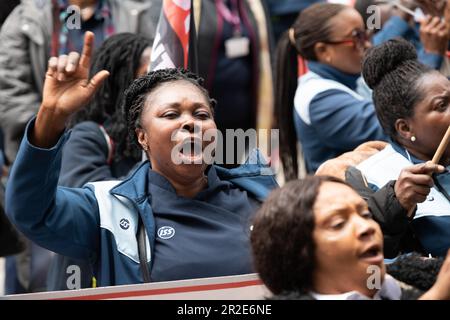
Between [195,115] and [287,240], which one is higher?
[287,240]

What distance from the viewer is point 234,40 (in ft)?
21.0

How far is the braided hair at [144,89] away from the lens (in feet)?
12.9

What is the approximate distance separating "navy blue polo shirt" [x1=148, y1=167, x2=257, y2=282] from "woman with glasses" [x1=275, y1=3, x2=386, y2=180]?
1.41m

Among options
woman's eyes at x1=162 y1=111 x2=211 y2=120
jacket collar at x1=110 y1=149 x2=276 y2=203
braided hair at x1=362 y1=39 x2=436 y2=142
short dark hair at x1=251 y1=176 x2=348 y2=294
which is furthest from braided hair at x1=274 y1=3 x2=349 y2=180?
short dark hair at x1=251 y1=176 x2=348 y2=294

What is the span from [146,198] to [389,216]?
2.73ft

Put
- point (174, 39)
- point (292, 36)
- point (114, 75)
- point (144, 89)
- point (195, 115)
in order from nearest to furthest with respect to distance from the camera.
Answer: point (195, 115)
point (144, 89)
point (174, 39)
point (114, 75)
point (292, 36)

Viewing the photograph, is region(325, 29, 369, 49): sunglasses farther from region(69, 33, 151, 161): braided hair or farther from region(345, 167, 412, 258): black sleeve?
region(345, 167, 412, 258): black sleeve

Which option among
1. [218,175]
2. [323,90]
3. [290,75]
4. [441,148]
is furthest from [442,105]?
[290,75]

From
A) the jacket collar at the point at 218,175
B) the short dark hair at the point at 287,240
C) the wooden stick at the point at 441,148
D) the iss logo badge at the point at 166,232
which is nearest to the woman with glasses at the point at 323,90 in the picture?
the jacket collar at the point at 218,175

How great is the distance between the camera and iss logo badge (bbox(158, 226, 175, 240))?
364cm

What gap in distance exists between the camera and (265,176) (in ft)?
13.0

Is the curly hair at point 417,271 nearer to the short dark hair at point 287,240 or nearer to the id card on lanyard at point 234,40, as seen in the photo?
the short dark hair at point 287,240

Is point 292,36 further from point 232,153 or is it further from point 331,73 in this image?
point 232,153

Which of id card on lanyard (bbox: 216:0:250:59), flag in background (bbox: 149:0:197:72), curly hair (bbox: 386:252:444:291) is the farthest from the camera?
id card on lanyard (bbox: 216:0:250:59)
